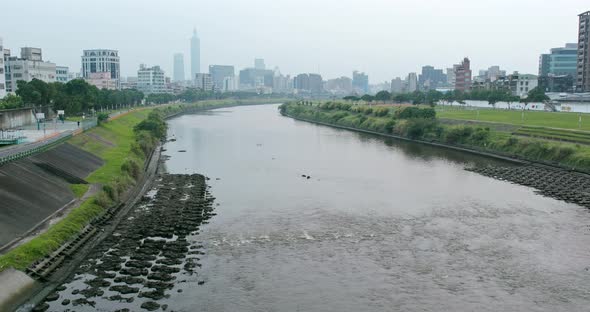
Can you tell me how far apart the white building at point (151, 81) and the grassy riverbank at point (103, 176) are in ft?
401

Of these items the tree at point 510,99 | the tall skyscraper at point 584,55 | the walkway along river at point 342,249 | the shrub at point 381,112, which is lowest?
the walkway along river at point 342,249

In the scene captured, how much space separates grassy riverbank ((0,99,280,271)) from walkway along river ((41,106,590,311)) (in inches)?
62.1

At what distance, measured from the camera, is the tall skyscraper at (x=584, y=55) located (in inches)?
3671

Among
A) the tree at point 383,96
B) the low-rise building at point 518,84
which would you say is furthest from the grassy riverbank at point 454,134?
the low-rise building at point 518,84

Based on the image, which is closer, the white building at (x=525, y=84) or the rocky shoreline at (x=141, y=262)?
the rocky shoreline at (x=141, y=262)

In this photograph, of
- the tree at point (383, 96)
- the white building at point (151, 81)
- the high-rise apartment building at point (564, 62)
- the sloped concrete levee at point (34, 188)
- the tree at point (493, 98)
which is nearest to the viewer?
the sloped concrete levee at point (34, 188)

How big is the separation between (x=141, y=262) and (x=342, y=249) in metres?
8.07

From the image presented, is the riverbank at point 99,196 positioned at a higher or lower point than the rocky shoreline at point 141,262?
higher

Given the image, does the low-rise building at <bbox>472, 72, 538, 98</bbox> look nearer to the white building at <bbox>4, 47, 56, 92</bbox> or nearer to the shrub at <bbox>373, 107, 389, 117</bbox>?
the shrub at <bbox>373, 107, 389, 117</bbox>

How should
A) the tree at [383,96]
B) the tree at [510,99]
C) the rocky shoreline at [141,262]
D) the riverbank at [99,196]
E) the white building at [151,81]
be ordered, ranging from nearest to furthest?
the rocky shoreline at [141,262] < the riverbank at [99,196] < the tree at [510,99] < the tree at [383,96] < the white building at [151,81]

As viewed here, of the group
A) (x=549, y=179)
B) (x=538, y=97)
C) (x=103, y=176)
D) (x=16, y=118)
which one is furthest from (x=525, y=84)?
(x=103, y=176)

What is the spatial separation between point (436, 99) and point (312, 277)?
98.7 m

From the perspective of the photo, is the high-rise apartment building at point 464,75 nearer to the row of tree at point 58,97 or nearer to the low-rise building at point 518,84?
the low-rise building at point 518,84

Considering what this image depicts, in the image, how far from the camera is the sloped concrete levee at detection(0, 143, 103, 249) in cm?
2145
